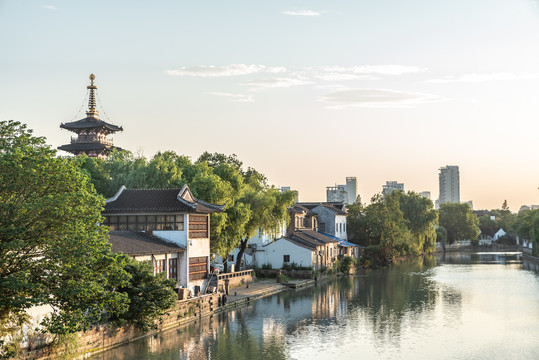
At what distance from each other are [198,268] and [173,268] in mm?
3003

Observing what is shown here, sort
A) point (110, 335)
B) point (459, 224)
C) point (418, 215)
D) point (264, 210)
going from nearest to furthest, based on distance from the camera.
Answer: point (110, 335)
point (264, 210)
point (418, 215)
point (459, 224)

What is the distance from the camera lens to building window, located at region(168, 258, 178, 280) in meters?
38.8

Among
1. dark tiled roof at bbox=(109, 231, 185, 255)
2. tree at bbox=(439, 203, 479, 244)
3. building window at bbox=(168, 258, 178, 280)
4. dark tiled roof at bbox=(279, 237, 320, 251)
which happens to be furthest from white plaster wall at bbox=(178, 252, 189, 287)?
tree at bbox=(439, 203, 479, 244)

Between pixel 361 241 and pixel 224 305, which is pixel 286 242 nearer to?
pixel 224 305

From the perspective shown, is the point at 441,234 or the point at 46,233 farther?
the point at 441,234

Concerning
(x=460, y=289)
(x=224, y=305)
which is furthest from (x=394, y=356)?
(x=460, y=289)

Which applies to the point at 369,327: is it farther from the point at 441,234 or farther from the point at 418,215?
the point at 441,234

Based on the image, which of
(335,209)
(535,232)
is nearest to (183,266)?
(335,209)

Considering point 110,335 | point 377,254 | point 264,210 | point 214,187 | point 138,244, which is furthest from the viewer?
point 377,254

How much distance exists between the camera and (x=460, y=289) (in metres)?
56.6

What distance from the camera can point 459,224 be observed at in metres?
135

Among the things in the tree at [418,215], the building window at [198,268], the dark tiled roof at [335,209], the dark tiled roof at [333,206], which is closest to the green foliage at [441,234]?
the tree at [418,215]

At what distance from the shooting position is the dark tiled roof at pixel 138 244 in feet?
111

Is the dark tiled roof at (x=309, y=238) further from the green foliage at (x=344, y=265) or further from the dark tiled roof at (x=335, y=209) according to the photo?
the dark tiled roof at (x=335, y=209)
